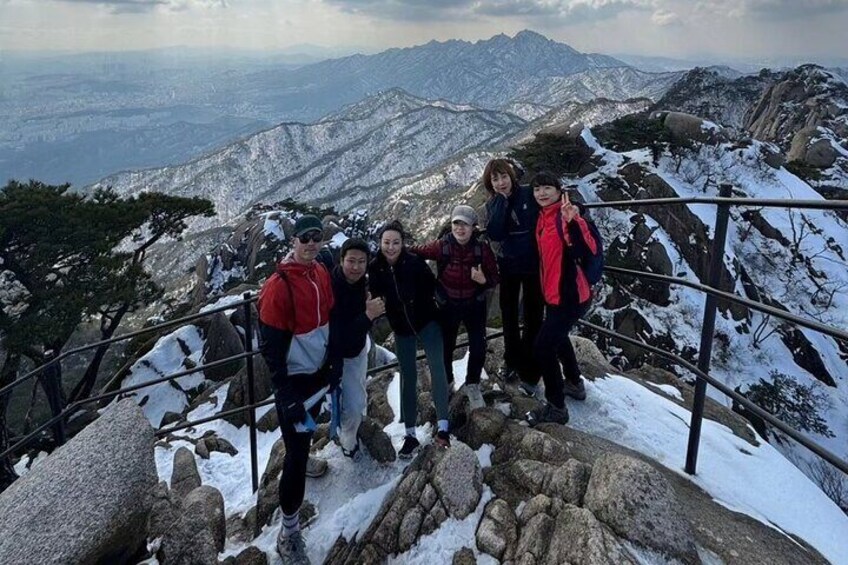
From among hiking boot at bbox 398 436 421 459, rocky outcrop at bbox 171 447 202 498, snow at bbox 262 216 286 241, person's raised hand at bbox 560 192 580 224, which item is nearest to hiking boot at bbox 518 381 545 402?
hiking boot at bbox 398 436 421 459

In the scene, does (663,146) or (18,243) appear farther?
(663,146)

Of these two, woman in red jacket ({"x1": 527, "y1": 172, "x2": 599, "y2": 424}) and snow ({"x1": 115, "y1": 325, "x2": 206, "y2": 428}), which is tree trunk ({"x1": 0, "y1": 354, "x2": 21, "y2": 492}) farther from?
woman in red jacket ({"x1": 527, "y1": 172, "x2": 599, "y2": 424})

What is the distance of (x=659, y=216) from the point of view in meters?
20.2

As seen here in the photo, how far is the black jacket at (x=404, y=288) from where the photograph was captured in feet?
13.4

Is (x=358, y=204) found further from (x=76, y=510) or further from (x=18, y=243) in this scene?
(x=76, y=510)

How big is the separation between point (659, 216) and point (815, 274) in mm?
7229

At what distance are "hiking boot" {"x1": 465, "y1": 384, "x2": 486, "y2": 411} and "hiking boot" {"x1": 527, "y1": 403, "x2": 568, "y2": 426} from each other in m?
0.44

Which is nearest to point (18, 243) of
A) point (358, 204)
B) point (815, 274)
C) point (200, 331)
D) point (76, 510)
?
point (200, 331)

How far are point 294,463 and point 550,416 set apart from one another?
6.82 feet

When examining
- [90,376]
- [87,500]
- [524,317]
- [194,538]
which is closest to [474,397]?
[524,317]

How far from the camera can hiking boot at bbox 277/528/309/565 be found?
342 centimetres

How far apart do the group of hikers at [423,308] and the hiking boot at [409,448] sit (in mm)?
12

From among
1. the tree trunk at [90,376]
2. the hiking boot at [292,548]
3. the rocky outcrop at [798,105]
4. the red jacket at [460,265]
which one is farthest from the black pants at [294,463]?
the rocky outcrop at [798,105]

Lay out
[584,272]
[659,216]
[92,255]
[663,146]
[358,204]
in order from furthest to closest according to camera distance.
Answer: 1. [358,204]
2. [663,146]
3. [659,216]
4. [92,255]
5. [584,272]
